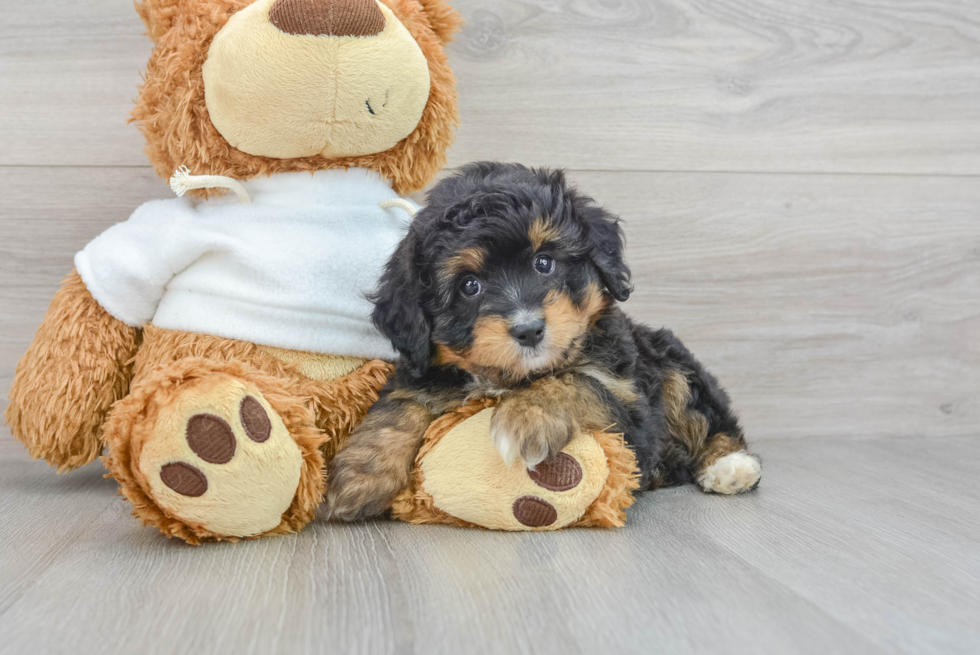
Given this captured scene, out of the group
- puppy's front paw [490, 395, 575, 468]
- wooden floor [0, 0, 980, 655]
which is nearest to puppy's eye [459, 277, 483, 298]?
puppy's front paw [490, 395, 575, 468]

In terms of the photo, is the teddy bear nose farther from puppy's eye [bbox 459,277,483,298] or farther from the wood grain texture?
A: the wood grain texture

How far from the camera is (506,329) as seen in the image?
1456 mm

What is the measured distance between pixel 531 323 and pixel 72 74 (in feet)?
5.75

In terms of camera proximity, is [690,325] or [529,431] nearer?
[529,431]

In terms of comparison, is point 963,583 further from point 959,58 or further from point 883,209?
point 959,58

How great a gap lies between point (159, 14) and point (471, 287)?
103 cm

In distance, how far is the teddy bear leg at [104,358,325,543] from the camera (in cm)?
141

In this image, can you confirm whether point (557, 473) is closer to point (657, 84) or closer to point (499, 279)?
point (499, 279)

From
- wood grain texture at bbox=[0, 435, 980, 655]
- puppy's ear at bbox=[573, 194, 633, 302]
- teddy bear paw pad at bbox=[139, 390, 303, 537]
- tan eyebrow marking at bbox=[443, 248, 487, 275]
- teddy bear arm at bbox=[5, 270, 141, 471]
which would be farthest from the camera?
teddy bear arm at bbox=[5, 270, 141, 471]

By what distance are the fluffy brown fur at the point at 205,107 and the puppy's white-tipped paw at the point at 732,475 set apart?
1.08m

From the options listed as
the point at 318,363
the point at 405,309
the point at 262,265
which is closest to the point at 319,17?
the point at 262,265

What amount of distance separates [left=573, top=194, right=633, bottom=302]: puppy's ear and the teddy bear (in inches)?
12.6

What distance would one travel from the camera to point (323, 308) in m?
1.82

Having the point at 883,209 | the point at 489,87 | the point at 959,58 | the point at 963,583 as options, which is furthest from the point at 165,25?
the point at 959,58
